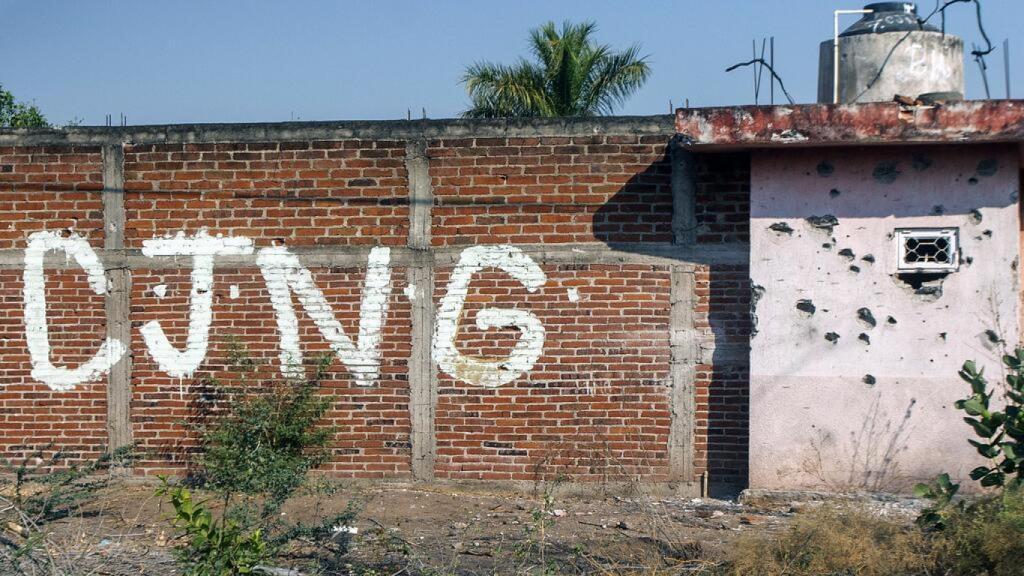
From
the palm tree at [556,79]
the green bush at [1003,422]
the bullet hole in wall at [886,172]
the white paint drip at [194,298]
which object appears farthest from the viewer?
Result: the palm tree at [556,79]

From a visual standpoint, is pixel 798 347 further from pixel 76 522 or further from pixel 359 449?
pixel 76 522

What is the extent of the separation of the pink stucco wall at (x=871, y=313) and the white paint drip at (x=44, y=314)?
5229 millimetres

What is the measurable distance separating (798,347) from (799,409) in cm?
47

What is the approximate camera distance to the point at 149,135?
29.4 feet

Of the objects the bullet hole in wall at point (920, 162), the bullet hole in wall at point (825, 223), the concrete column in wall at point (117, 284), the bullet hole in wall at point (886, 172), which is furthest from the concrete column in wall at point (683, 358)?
the concrete column in wall at point (117, 284)

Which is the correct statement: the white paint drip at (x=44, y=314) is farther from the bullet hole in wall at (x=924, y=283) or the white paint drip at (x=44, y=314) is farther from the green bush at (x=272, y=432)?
the bullet hole in wall at (x=924, y=283)

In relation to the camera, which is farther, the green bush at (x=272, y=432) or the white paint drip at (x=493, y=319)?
the white paint drip at (x=493, y=319)

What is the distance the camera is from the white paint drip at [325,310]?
347 inches

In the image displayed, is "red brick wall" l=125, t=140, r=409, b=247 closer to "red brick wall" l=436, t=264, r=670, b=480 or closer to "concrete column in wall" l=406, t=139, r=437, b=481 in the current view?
"concrete column in wall" l=406, t=139, r=437, b=481

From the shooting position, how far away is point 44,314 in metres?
9.07

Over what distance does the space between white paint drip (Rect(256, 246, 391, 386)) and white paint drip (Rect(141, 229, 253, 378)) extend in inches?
14.2

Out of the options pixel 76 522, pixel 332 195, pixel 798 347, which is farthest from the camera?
pixel 332 195

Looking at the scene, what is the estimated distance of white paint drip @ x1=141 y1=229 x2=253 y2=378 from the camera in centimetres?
895

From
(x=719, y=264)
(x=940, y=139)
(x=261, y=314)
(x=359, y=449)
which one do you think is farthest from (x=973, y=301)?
(x=261, y=314)
